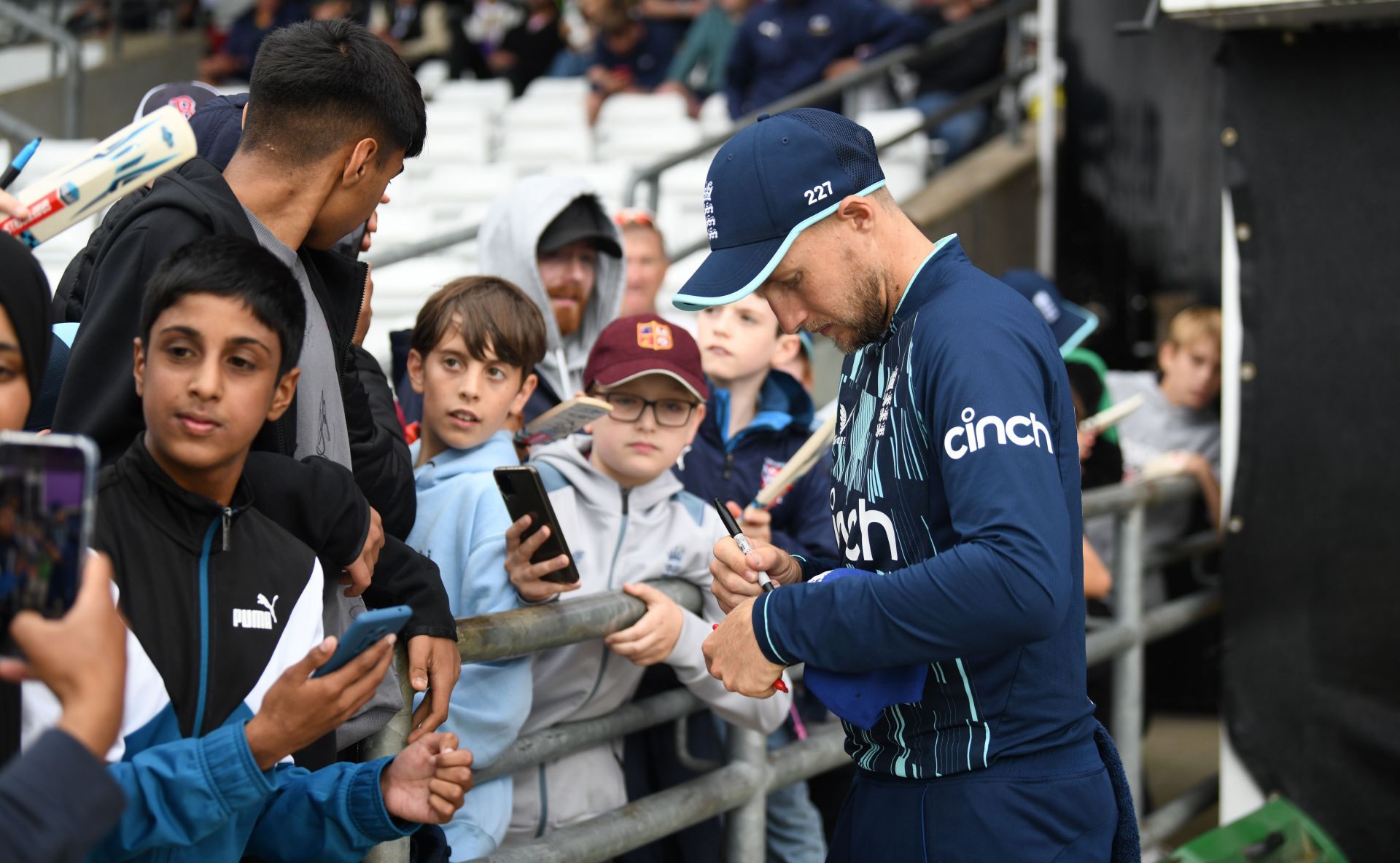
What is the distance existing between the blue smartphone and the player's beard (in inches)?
33.1

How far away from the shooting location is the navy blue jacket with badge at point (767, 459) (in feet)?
11.2

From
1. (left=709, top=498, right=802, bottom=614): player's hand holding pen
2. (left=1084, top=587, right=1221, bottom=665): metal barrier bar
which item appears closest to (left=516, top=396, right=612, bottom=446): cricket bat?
(left=709, top=498, right=802, bottom=614): player's hand holding pen

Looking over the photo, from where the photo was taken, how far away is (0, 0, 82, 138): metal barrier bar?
8062 millimetres

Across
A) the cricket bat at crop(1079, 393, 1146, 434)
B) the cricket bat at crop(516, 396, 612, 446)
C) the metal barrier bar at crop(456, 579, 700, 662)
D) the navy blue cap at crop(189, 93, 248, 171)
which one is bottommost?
the metal barrier bar at crop(456, 579, 700, 662)

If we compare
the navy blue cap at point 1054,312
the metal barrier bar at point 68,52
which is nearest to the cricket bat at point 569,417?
the navy blue cap at point 1054,312

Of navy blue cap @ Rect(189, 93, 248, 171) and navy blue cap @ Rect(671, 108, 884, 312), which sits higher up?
navy blue cap @ Rect(189, 93, 248, 171)

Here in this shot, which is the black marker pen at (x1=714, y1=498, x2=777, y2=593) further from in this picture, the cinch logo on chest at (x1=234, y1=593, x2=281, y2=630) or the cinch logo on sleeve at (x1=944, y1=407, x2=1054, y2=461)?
the cinch logo on chest at (x1=234, y1=593, x2=281, y2=630)

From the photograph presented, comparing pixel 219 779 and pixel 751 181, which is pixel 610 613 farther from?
pixel 219 779

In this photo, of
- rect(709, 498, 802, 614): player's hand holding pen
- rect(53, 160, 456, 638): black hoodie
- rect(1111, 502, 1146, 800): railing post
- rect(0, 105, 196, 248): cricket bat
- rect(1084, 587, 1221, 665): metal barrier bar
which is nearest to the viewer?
rect(0, 105, 196, 248): cricket bat

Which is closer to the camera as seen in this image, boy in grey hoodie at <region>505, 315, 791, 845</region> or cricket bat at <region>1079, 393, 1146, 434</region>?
boy in grey hoodie at <region>505, 315, 791, 845</region>

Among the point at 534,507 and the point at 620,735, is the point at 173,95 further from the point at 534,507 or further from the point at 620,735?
the point at 620,735

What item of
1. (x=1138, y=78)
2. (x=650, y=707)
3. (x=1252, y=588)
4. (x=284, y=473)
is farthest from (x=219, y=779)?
(x=1138, y=78)

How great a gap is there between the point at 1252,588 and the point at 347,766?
11.0ft

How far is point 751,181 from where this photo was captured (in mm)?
2035
